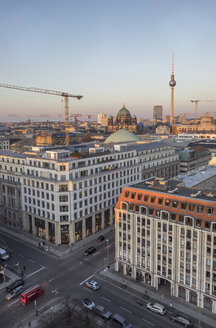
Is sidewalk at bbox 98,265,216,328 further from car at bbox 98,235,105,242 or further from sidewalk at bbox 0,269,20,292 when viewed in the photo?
sidewalk at bbox 0,269,20,292

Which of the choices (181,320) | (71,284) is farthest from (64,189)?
(181,320)

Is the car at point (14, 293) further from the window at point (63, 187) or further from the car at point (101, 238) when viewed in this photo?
the car at point (101, 238)

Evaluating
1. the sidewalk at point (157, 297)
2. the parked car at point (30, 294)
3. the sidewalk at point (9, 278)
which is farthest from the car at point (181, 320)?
the sidewalk at point (9, 278)

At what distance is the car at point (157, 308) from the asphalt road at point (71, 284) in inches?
33.3

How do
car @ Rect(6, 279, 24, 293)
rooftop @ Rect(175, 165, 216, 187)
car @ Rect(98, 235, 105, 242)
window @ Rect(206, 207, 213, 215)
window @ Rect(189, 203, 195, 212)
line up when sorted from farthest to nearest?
car @ Rect(98, 235, 105, 242), rooftop @ Rect(175, 165, 216, 187), car @ Rect(6, 279, 24, 293), window @ Rect(189, 203, 195, 212), window @ Rect(206, 207, 213, 215)

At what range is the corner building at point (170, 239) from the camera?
60281 millimetres

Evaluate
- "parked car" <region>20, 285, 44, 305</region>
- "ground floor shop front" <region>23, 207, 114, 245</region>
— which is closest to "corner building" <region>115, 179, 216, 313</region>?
"parked car" <region>20, 285, 44, 305</region>

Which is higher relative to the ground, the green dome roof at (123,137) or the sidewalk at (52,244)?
the green dome roof at (123,137)

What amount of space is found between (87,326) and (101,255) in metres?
31.0

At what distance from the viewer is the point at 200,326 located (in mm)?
57344

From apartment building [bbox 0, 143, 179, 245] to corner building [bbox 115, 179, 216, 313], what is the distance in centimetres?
2275

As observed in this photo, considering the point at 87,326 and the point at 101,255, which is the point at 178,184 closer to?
the point at 101,255

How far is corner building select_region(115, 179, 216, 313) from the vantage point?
60281 millimetres

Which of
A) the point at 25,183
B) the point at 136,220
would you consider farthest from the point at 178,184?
the point at 25,183
